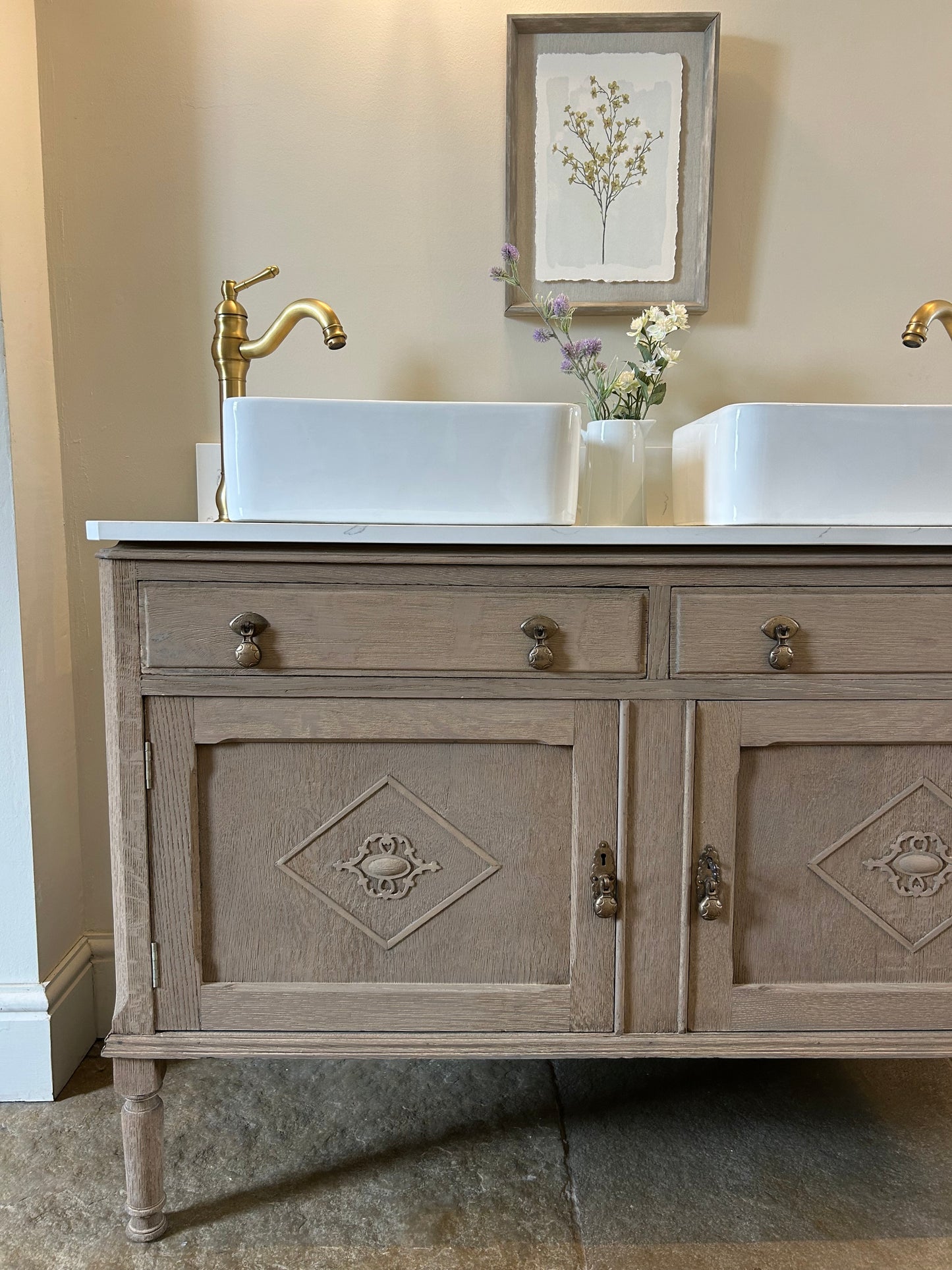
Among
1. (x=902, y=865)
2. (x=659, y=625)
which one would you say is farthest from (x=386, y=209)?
(x=902, y=865)

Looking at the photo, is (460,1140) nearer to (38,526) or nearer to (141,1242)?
(141,1242)

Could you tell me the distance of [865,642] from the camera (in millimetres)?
903

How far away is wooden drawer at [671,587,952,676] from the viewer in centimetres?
90

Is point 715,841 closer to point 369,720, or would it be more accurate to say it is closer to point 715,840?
point 715,840

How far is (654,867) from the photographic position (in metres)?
0.93

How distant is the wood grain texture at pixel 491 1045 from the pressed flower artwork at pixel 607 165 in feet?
3.49

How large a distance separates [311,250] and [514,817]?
917mm

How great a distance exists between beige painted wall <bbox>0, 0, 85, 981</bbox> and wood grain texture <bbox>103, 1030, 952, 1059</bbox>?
404 mm

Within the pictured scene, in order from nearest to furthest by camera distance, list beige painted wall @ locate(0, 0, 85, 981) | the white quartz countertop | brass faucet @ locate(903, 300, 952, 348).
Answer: the white quartz countertop → brass faucet @ locate(903, 300, 952, 348) → beige painted wall @ locate(0, 0, 85, 981)

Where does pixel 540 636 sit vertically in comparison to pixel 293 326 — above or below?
below

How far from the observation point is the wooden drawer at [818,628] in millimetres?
898

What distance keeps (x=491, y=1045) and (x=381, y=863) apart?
0.24 m

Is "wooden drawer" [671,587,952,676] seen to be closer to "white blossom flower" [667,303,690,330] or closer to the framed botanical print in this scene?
"white blossom flower" [667,303,690,330]

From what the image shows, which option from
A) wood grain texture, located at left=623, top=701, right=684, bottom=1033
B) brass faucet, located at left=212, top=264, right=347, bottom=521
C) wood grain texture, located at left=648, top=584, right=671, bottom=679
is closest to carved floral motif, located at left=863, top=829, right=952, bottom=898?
wood grain texture, located at left=623, top=701, right=684, bottom=1033
